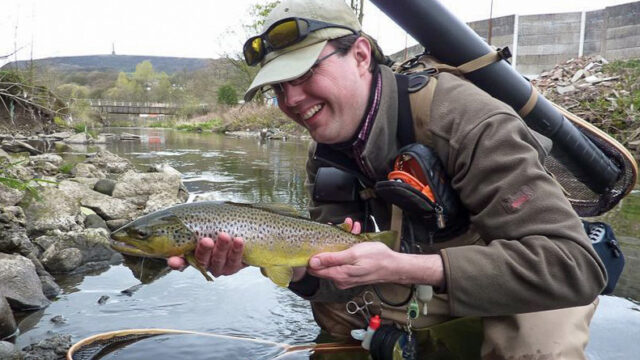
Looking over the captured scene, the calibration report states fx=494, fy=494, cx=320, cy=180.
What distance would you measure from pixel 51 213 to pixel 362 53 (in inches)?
189

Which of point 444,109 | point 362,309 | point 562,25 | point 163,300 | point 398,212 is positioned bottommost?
point 163,300

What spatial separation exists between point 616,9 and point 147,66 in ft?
445

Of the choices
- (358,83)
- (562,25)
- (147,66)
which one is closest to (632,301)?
(358,83)

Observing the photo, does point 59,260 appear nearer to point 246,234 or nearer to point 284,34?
point 246,234

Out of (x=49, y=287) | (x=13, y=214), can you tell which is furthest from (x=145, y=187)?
(x=49, y=287)

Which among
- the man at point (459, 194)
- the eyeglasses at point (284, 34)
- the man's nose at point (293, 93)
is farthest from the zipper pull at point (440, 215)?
the eyeglasses at point (284, 34)

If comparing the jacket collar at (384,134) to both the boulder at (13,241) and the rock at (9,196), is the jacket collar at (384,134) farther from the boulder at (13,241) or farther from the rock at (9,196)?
the rock at (9,196)

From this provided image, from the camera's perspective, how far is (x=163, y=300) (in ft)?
14.8

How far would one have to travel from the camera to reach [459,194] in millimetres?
2438

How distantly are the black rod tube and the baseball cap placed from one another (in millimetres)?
223

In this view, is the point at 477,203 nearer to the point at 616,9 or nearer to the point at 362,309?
the point at 362,309

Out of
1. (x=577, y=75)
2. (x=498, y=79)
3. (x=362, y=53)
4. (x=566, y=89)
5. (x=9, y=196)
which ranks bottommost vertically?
(x=9, y=196)

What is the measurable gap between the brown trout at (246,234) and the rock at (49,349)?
1.32 metres

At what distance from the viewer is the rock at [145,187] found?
25.3 ft
